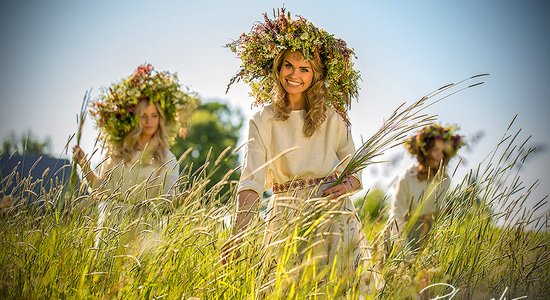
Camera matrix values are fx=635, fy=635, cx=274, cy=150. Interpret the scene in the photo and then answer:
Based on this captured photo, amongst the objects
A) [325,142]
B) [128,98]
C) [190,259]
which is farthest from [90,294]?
[128,98]

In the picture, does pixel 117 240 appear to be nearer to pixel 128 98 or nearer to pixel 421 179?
pixel 128 98

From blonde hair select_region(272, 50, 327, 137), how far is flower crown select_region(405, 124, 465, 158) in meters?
4.28

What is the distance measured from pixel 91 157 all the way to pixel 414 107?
5.04 ft

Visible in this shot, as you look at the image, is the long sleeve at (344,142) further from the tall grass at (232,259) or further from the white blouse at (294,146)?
the tall grass at (232,259)

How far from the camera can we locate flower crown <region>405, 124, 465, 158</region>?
838 cm

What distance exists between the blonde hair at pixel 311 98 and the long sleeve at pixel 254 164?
0.65 feet

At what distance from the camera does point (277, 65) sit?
4.36 m

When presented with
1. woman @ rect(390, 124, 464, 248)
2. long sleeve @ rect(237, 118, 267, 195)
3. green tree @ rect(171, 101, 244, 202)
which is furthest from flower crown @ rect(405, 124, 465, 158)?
green tree @ rect(171, 101, 244, 202)

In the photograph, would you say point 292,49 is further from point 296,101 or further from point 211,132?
point 211,132

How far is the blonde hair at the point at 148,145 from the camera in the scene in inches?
250

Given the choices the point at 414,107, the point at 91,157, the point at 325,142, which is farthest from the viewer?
the point at 325,142

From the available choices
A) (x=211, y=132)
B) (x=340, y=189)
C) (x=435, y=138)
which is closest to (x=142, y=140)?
(x=340, y=189)

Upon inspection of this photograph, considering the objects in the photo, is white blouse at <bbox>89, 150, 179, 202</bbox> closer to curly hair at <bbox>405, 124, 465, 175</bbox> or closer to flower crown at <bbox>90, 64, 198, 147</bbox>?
flower crown at <bbox>90, 64, 198, 147</bbox>

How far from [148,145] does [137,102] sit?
2.26 ft
